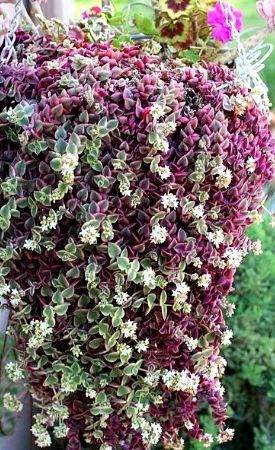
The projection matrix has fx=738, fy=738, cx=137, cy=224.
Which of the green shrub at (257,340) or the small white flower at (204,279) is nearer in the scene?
the small white flower at (204,279)

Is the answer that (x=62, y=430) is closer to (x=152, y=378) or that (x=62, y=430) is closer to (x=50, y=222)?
(x=152, y=378)

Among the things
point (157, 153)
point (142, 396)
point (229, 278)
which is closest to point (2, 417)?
point (142, 396)

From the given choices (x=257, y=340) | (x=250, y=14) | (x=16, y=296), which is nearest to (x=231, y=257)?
(x=16, y=296)

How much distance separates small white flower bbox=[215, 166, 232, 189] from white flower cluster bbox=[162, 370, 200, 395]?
0.24 metres

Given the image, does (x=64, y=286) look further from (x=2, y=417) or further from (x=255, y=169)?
(x=2, y=417)

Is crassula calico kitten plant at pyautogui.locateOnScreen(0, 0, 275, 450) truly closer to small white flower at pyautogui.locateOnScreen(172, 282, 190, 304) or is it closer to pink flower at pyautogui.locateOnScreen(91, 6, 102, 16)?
small white flower at pyautogui.locateOnScreen(172, 282, 190, 304)

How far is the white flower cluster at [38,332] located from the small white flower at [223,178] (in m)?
0.26

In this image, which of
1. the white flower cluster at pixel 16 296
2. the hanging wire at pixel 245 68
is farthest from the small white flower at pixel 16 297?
the hanging wire at pixel 245 68

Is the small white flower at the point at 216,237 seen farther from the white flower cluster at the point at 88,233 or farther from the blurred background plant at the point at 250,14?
the blurred background plant at the point at 250,14

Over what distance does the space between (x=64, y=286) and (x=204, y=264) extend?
0.57ft

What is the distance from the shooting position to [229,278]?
37.4 inches

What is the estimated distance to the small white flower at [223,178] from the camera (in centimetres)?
86

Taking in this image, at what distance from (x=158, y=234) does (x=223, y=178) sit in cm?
10

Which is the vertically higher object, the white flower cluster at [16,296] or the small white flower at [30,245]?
the small white flower at [30,245]
